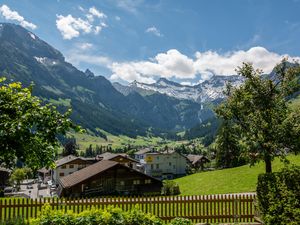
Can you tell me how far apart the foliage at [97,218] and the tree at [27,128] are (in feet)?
8.45

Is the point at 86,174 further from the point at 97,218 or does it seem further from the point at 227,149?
the point at 97,218

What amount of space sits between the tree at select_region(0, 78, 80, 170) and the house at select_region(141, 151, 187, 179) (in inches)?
4531

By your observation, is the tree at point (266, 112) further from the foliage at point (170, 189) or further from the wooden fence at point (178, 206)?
the foliage at point (170, 189)

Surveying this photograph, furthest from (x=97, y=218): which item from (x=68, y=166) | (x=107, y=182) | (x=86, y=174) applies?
(x=68, y=166)

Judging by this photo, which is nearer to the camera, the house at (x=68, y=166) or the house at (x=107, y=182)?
the house at (x=107, y=182)

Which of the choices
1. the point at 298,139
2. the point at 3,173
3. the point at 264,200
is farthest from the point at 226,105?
the point at 3,173

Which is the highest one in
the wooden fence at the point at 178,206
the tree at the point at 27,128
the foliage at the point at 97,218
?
the tree at the point at 27,128

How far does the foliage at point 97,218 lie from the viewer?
13191 mm

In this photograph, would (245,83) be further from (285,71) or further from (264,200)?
(264,200)

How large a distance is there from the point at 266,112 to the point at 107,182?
40.4m

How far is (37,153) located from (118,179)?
50.8 m

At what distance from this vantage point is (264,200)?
59.4 ft

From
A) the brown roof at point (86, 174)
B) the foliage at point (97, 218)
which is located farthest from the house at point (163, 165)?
the foliage at point (97, 218)

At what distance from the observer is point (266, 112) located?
2417 centimetres
